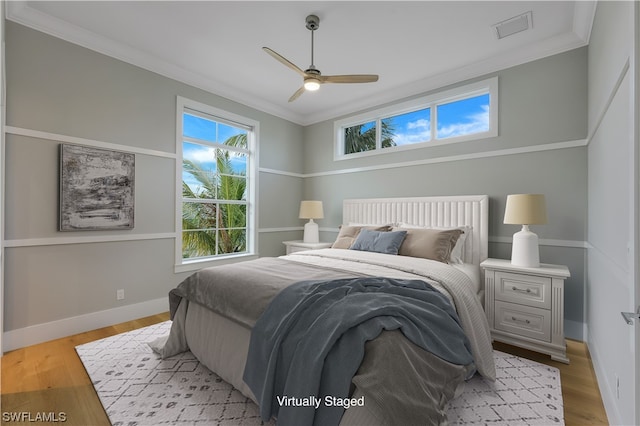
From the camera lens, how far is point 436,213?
357 centimetres

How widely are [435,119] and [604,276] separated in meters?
2.48

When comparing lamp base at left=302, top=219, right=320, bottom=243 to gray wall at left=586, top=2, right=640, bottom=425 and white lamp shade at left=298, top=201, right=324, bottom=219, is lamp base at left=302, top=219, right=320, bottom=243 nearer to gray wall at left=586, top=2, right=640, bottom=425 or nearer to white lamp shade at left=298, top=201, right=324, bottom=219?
white lamp shade at left=298, top=201, right=324, bottom=219

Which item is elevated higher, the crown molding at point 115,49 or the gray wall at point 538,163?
the crown molding at point 115,49

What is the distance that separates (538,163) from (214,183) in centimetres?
398

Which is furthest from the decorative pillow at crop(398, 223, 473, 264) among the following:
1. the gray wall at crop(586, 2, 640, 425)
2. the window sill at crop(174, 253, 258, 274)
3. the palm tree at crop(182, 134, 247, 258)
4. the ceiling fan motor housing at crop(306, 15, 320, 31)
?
the palm tree at crop(182, 134, 247, 258)

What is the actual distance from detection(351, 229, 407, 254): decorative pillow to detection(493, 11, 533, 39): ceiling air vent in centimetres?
216

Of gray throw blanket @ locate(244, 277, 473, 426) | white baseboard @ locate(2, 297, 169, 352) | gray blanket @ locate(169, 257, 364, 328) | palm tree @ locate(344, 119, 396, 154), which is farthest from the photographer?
palm tree @ locate(344, 119, 396, 154)

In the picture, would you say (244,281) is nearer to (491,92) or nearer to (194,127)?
(194,127)

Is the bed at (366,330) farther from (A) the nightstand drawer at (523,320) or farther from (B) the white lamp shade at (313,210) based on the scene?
(B) the white lamp shade at (313,210)

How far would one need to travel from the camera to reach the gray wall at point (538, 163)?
9.12 feet

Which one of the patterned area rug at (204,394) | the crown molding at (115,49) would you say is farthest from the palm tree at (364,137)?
the patterned area rug at (204,394)

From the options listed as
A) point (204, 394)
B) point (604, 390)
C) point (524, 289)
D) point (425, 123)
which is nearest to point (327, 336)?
point (204, 394)

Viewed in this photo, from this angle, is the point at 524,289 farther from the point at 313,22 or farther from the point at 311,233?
the point at 313,22

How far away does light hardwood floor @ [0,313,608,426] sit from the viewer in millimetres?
1740
